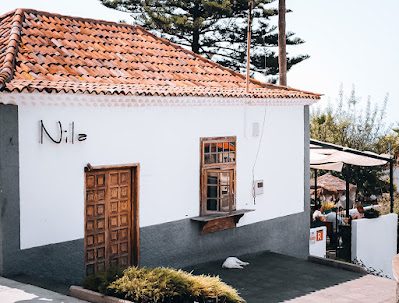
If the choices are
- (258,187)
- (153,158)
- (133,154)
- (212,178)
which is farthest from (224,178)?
(133,154)

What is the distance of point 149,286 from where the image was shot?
8.38 metres

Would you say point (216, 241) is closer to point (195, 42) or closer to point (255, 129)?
point (255, 129)

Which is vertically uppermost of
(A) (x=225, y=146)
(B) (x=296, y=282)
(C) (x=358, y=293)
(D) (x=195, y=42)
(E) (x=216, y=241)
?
(D) (x=195, y=42)

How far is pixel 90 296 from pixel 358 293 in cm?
499

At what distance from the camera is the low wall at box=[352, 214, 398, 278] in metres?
16.5

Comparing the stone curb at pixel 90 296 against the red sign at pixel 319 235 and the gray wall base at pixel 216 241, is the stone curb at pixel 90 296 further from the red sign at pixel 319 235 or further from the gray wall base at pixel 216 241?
the red sign at pixel 319 235

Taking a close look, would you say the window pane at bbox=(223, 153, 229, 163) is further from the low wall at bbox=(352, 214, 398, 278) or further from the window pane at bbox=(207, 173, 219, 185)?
the low wall at bbox=(352, 214, 398, 278)

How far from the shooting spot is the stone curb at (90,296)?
331 inches

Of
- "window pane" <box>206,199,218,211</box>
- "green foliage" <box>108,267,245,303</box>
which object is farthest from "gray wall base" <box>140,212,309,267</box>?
"green foliage" <box>108,267,245,303</box>

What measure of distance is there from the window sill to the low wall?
14.6ft

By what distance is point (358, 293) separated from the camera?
449 inches

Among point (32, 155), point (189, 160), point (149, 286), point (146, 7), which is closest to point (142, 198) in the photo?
point (189, 160)

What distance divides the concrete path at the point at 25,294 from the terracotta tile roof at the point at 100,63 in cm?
259

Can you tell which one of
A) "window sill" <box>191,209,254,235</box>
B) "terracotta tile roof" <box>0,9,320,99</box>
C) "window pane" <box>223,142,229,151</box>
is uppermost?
"terracotta tile roof" <box>0,9,320,99</box>
